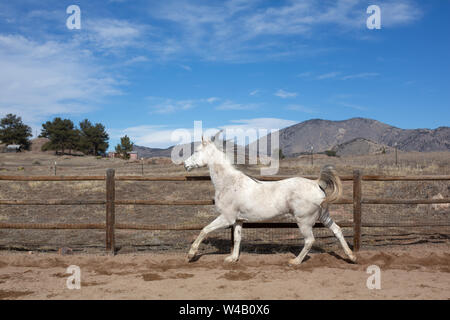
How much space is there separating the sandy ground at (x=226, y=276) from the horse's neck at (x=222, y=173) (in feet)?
4.48

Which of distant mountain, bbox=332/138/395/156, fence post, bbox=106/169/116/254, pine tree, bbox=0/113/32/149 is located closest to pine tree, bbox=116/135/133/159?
pine tree, bbox=0/113/32/149

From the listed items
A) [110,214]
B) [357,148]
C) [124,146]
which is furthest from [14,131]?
[357,148]

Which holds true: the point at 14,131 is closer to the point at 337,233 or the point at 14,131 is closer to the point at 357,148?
the point at 337,233

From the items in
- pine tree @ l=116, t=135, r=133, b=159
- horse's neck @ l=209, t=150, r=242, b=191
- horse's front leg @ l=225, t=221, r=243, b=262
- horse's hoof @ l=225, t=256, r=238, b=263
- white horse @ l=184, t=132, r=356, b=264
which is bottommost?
horse's hoof @ l=225, t=256, r=238, b=263

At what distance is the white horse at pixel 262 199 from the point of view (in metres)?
5.64

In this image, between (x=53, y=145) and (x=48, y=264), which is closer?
(x=48, y=264)

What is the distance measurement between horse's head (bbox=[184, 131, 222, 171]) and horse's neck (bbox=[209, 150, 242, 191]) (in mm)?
126

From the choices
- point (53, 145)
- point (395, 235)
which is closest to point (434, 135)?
point (53, 145)

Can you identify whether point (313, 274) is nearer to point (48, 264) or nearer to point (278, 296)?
point (278, 296)

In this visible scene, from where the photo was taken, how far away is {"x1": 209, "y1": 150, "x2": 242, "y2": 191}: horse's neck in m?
5.94

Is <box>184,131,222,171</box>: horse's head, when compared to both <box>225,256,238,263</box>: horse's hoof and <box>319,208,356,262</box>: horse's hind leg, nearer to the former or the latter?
<box>225,256,238,263</box>: horse's hoof

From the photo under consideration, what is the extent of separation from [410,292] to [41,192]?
48.3ft

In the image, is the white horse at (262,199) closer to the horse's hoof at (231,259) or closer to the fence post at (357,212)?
the horse's hoof at (231,259)
